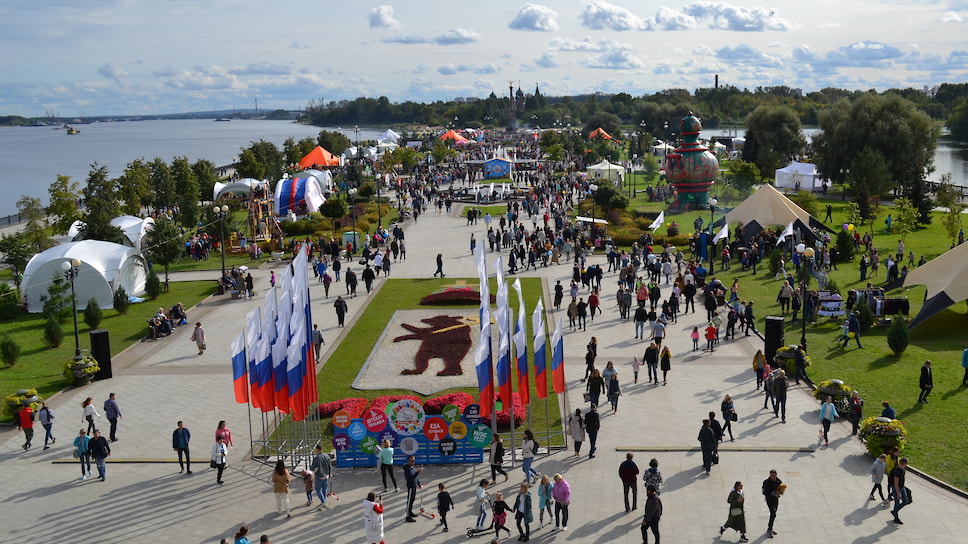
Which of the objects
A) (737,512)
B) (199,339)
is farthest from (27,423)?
(737,512)

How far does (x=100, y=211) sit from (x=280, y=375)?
28.7 meters

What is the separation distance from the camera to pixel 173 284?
3481cm

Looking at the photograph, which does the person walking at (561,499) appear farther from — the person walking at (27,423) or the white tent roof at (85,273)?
the white tent roof at (85,273)

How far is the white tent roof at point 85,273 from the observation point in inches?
1195

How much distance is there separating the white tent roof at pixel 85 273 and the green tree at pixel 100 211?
7.20 m

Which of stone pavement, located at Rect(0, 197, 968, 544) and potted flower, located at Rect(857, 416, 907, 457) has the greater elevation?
potted flower, located at Rect(857, 416, 907, 457)

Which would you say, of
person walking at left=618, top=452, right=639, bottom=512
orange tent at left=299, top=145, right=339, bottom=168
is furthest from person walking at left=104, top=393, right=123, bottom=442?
orange tent at left=299, top=145, right=339, bottom=168

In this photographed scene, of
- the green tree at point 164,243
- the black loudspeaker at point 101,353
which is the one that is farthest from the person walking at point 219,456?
the green tree at point 164,243

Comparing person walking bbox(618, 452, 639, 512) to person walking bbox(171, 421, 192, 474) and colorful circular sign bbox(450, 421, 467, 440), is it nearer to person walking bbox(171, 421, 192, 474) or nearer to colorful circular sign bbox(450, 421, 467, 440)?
colorful circular sign bbox(450, 421, 467, 440)

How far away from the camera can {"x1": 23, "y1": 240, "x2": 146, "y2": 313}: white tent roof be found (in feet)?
99.6

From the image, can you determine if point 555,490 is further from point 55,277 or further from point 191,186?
point 191,186

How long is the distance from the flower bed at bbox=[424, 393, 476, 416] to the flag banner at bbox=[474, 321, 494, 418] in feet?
Answer: 8.88

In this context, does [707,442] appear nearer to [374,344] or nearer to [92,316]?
[374,344]

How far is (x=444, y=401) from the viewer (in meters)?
18.6
